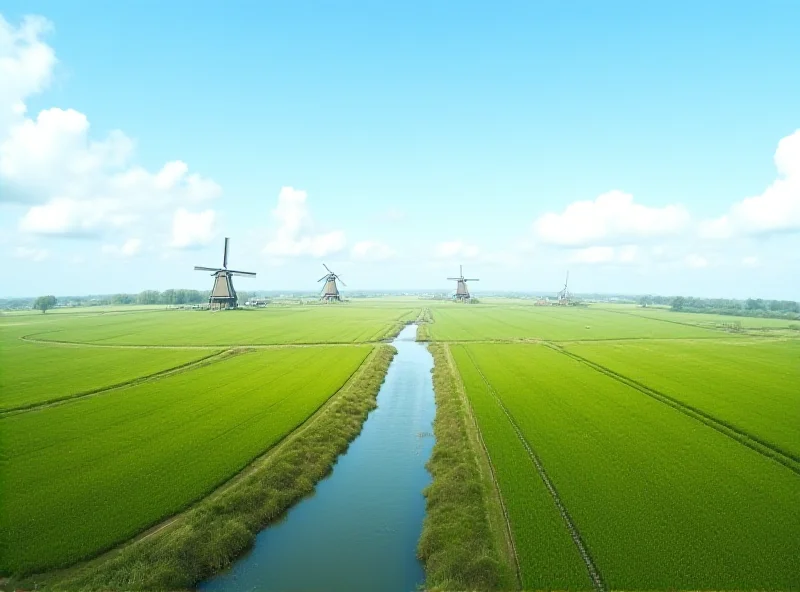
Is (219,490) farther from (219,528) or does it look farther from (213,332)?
(213,332)

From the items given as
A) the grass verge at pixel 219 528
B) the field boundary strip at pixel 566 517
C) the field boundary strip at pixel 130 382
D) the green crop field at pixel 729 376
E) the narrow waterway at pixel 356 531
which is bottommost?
the narrow waterway at pixel 356 531

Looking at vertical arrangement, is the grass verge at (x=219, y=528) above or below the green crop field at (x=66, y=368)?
below

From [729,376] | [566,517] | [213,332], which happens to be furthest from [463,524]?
[213,332]

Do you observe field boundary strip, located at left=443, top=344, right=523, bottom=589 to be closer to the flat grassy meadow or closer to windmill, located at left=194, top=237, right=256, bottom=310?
the flat grassy meadow

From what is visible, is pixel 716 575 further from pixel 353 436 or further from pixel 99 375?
pixel 99 375

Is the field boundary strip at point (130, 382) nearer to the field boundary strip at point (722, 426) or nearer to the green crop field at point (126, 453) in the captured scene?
the green crop field at point (126, 453)

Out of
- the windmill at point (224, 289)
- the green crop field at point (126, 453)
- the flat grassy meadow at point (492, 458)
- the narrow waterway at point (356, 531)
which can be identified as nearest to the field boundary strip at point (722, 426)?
the flat grassy meadow at point (492, 458)
